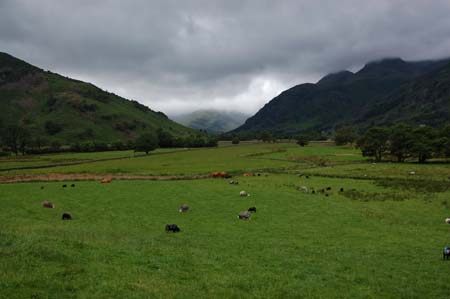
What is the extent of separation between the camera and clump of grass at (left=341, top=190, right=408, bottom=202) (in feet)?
134

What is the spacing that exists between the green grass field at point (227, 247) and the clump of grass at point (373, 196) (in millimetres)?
253

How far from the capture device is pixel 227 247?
20766mm

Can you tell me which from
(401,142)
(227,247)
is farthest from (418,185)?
(401,142)

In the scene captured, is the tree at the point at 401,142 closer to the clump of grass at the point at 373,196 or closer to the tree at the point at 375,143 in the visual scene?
the tree at the point at 375,143

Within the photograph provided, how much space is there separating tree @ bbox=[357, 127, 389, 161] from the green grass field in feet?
217

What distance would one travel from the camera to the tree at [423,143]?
3607 inches

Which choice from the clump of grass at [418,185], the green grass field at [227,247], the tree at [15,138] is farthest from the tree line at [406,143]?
the tree at [15,138]

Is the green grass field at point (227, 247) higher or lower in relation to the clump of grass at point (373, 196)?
higher

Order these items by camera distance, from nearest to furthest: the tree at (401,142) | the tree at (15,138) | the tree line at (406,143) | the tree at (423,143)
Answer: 1. the tree at (423,143)
2. the tree line at (406,143)
3. the tree at (401,142)
4. the tree at (15,138)

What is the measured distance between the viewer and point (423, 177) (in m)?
61.8

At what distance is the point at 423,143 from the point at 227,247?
307ft

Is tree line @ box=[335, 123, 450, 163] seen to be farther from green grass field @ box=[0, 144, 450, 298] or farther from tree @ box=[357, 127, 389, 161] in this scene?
green grass field @ box=[0, 144, 450, 298]

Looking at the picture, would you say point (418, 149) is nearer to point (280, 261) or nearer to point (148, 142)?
point (280, 261)

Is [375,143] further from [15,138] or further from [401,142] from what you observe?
[15,138]
